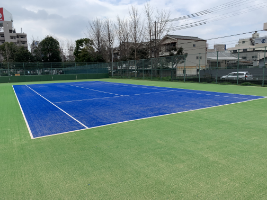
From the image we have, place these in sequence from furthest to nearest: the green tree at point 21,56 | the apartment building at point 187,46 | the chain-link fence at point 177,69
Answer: the green tree at point 21,56, the apartment building at point 187,46, the chain-link fence at point 177,69

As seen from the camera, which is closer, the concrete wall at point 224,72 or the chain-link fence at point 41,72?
the concrete wall at point 224,72

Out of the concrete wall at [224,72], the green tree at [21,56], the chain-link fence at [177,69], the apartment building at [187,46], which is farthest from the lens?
the green tree at [21,56]

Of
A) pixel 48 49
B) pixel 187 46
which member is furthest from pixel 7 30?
pixel 187 46

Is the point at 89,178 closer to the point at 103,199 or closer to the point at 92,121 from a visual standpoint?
the point at 103,199

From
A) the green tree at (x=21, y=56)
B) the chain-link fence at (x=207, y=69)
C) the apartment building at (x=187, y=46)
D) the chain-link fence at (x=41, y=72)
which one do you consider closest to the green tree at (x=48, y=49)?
the green tree at (x=21, y=56)

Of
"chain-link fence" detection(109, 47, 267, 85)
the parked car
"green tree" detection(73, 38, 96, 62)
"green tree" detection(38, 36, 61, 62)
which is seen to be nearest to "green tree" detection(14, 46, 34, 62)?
"green tree" detection(38, 36, 61, 62)

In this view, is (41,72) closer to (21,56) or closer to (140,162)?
(21,56)

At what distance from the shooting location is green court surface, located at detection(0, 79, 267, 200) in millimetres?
2922

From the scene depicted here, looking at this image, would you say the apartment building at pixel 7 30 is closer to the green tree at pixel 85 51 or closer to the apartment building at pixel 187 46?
the green tree at pixel 85 51

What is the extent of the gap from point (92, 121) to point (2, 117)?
364 cm

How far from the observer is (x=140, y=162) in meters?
3.81

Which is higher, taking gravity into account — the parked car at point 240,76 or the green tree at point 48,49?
the green tree at point 48,49

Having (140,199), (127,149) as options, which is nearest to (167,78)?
(127,149)

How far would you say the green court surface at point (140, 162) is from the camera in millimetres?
2922
